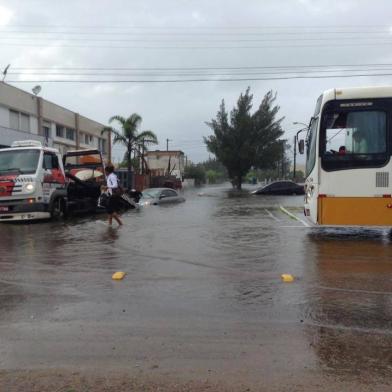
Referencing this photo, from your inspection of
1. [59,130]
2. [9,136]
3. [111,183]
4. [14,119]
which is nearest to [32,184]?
[111,183]

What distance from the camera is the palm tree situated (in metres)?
39.7

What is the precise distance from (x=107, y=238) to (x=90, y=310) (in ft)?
22.2

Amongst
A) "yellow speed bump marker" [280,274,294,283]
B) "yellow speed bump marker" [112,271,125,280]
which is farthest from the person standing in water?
"yellow speed bump marker" [280,274,294,283]

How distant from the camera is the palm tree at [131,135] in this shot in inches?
1564

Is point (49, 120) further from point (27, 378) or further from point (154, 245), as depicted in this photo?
point (27, 378)

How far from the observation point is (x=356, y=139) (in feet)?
39.5

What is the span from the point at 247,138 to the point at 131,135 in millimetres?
24621

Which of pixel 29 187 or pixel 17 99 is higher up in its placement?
pixel 17 99

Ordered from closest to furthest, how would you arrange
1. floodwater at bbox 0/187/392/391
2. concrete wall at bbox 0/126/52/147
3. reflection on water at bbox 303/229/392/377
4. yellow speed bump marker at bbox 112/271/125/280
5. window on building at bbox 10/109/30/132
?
floodwater at bbox 0/187/392/391, reflection on water at bbox 303/229/392/377, yellow speed bump marker at bbox 112/271/125/280, concrete wall at bbox 0/126/52/147, window on building at bbox 10/109/30/132

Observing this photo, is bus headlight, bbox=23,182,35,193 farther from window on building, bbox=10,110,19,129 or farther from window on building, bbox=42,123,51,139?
window on building, bbox=42,123,51,139

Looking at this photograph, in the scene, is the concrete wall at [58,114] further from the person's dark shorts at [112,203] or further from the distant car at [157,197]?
the person's dark shorts at [112,203]

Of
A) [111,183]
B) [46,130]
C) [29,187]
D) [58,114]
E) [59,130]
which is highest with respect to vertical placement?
[58,114]

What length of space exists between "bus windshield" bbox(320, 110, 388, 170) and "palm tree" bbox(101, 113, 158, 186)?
28.4 metres

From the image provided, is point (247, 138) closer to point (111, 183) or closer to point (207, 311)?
point (111, 183)
